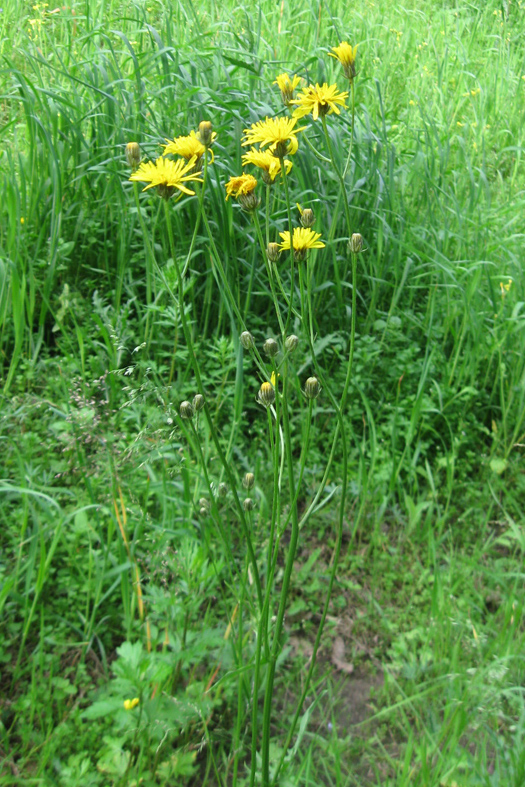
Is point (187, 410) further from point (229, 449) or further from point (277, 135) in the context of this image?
point (229, 449)

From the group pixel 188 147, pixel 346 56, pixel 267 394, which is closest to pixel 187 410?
pixel 267 394

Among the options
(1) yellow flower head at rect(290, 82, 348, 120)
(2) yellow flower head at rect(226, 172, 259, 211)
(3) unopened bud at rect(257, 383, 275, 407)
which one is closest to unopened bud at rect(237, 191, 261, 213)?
(2) yellow flower head at rect(226, 172, 259, 211)

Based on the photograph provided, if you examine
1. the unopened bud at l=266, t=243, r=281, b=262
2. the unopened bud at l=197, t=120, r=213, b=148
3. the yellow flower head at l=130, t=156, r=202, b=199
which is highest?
the unopened bud at l=197, t=120, r=213, b=148

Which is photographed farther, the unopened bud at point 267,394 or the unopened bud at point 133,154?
the unopened bud at point 133,154

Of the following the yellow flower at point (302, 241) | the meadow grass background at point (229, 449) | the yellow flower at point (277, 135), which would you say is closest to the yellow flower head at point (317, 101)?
the yellow flower at point (277, 135)

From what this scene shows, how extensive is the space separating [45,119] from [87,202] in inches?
11.2

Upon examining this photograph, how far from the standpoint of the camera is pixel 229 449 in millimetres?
1656

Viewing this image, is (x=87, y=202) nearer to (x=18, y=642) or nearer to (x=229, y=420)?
(x=229, y=420)

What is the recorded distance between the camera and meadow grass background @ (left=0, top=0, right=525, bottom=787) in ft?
4.02

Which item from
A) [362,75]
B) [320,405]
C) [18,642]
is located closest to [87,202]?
[320,405]

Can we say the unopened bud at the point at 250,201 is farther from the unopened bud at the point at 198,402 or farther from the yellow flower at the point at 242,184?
the unopened bud at the point at 198,402

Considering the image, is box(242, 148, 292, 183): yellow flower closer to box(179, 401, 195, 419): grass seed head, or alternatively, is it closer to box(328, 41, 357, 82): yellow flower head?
box(328, 41, 357, 82): yellow flower head

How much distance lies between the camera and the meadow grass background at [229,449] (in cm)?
123

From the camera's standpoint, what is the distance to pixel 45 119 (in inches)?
81.8
